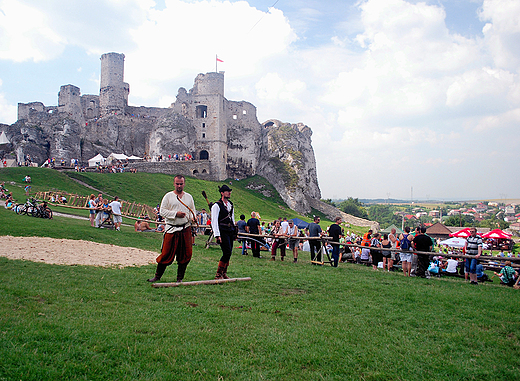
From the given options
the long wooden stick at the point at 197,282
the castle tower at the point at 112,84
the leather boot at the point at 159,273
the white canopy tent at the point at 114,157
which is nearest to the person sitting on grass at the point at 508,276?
the long wooden stick at the point at 197,282

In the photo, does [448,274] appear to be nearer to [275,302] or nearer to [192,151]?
[275,302]

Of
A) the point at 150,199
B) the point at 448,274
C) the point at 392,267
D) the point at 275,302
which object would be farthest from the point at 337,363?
the point at 150,199

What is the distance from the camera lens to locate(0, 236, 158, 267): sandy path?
977cm

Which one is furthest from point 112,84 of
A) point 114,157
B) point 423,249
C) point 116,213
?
point 423,249

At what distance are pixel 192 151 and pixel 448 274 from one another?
4538 centimetres

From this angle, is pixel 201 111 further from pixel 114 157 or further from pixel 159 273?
pixel 159 273

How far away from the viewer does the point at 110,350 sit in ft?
13.9

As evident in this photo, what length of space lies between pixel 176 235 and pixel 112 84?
56.1 metres

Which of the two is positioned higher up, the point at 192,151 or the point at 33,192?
the point at 192,151

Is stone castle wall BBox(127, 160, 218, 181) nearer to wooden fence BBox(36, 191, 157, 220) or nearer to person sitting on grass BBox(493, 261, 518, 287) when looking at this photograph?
wooden fence BBox(36, 191, 157, 220)

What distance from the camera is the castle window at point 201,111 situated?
58.7 m

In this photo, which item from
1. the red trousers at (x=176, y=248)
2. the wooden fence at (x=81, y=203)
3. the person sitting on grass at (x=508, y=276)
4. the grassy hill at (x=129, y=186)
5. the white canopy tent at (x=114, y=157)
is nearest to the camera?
the red trousers at (x=176, y=248)

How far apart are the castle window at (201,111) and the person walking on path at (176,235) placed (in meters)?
52.3

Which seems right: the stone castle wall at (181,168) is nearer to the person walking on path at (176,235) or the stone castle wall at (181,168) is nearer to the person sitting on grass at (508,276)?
the person walking on path at (176,235)
